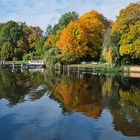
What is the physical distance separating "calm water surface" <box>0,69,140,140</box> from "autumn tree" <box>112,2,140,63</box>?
2465 cm

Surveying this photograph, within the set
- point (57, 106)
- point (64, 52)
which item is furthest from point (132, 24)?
point (57, 106)

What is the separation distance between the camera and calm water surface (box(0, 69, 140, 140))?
24234mm

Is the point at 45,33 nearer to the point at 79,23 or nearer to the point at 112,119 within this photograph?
the point at 79,23

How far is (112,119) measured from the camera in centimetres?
2841

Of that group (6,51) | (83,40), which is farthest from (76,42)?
(6,51)

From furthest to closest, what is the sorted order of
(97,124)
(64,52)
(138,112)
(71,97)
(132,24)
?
(64,52) < (132,24) < (71,97) < (138,112) < (97,124)

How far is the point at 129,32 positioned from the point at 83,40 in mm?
21065

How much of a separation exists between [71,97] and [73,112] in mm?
9078

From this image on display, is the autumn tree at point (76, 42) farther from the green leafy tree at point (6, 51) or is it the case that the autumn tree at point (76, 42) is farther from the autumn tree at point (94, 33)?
the green leafy tree at point (6, 51)

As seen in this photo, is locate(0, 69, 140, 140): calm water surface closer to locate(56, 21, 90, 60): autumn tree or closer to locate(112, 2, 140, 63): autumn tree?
locate(112, 2, 140, 63): autumn tree

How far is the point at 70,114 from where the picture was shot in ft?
101

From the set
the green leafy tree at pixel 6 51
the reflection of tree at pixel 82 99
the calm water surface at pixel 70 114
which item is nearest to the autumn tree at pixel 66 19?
the green leafy tree at pixel 6 51

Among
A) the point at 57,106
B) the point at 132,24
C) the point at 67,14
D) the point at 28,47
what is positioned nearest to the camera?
the point at 57,106

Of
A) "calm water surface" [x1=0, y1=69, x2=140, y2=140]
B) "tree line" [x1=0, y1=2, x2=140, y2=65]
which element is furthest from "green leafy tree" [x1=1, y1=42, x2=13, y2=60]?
"calm water surface" [x1=0, y1=69, x2=140, y2=140]
